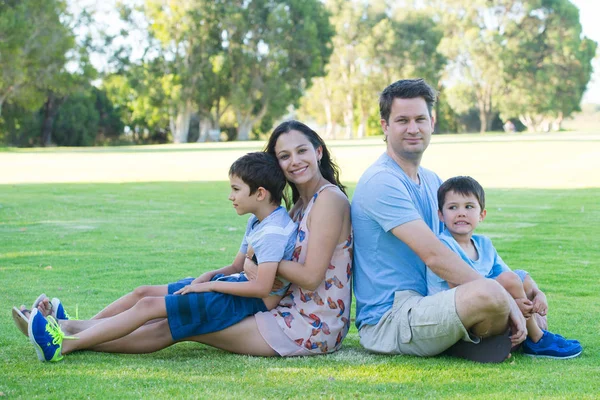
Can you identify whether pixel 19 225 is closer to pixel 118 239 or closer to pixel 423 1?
pixel 118 239

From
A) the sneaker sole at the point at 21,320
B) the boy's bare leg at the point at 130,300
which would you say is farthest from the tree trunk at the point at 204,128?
the sneaker sole at the point at 21,320

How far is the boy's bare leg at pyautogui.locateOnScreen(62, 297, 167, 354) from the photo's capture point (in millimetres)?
4820

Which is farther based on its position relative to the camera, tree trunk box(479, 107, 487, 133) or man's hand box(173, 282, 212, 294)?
tree trunk box(479, 107, 487, 133)

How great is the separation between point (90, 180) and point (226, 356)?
16.7m

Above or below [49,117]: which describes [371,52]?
above

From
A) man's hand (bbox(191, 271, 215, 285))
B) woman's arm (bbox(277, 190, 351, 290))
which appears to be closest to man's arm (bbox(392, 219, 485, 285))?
woman's arm (bbox(277, 190, 351, 290))

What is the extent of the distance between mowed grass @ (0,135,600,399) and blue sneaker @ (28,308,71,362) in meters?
0.09

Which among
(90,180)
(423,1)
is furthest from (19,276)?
(423,1)

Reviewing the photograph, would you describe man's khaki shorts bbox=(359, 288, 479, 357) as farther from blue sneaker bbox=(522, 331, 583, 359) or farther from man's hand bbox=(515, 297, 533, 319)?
blue sneaker bbox=(522, 331, 583, 359)

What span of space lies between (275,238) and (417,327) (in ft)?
3.12

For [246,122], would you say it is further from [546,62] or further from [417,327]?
[417,327]

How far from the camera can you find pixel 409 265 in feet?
16.2

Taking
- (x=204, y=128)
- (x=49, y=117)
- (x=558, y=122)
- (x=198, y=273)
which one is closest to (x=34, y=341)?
(x=198, y=273)

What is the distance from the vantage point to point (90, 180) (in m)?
20.9
